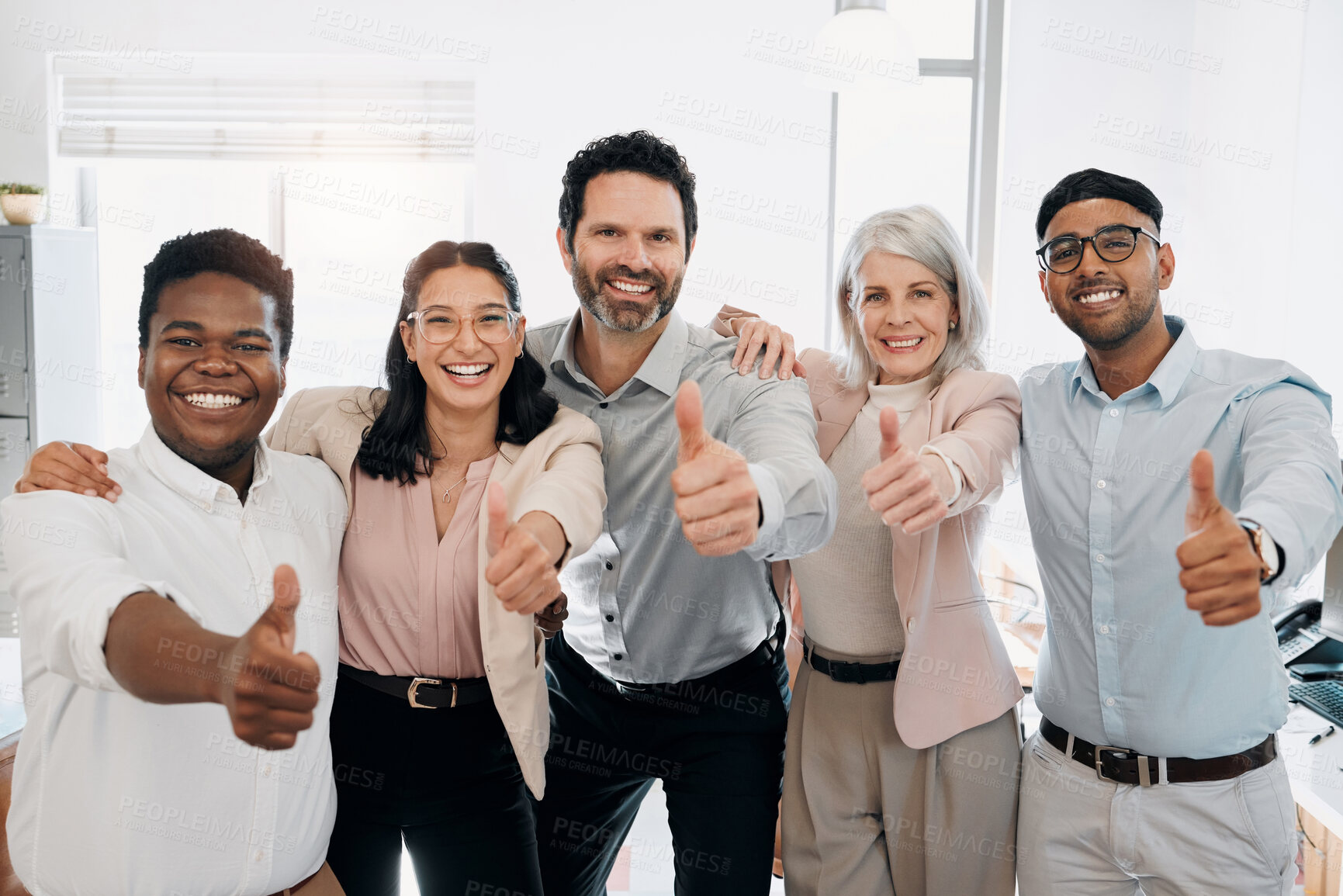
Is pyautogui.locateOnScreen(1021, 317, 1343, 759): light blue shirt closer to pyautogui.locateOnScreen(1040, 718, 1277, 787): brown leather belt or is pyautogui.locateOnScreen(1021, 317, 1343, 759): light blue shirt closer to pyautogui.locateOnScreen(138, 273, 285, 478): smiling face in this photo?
pyautogui.locateOnScreen(1040, 718, 1277, 787): brown leather belt

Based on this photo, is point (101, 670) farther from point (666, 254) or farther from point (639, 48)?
point (639, 48)

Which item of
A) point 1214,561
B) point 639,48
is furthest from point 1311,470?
point 639,48

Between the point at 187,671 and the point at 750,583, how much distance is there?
3.76 feet

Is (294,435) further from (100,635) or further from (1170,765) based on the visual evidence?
(1170,765)

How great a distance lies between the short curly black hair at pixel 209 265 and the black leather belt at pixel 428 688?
539 mm

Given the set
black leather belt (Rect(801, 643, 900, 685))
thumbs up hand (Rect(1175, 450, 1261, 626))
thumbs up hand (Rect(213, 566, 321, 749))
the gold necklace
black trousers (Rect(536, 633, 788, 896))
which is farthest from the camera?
black trousers (Rect(536, 633, 788, 896))

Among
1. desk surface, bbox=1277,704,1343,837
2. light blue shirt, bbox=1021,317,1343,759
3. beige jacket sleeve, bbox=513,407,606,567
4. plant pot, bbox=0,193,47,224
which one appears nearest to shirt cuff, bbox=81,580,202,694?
beige jacket sleeve, bbox=513,407,606,567

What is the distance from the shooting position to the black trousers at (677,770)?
1775 millimetres

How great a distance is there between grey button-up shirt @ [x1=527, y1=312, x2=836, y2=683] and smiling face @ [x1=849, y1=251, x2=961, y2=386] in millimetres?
170

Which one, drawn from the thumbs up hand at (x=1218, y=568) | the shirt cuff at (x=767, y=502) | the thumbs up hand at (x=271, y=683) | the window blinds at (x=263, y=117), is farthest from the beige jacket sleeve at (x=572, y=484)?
the window blinds at (x=263, y=117)

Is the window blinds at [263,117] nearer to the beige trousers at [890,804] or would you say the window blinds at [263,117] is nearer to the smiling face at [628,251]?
the smiling face at [628,251]

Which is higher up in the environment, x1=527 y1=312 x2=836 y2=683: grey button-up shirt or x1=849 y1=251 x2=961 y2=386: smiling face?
x1=849 y1=251 x2=961 y2=386: smiling face

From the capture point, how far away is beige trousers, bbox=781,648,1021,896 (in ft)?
5.22

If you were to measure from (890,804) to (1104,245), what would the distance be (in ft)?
3.33
